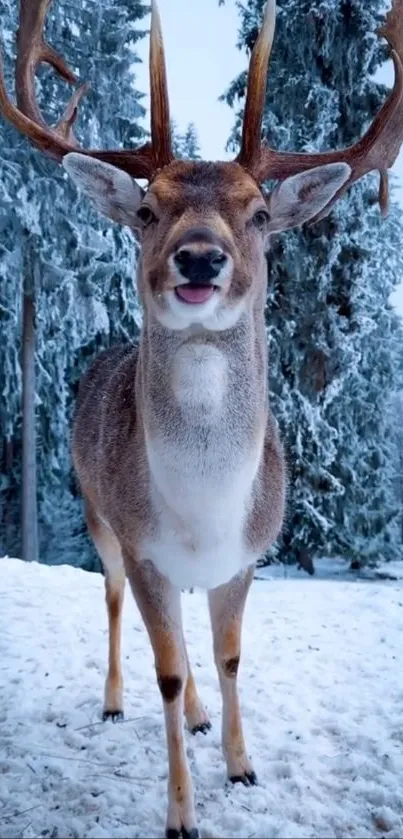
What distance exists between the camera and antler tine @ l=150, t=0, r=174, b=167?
1.89 metres

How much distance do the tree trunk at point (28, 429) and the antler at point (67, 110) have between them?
3869 millimetres

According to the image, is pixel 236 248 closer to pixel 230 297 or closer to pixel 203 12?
pixel 230 297

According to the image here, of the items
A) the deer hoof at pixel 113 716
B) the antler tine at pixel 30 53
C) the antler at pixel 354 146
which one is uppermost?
the antler tine at pixel 30 53

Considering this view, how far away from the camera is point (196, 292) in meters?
1.52

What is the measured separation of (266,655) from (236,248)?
2.24 m

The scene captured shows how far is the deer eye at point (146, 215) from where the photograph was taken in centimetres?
181

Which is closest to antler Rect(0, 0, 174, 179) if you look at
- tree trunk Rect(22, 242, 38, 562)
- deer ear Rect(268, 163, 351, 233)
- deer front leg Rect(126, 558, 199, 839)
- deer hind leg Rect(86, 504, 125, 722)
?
deer ear Rect(268, 163, 351, 233)

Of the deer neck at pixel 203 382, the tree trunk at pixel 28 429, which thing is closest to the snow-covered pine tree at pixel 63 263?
the tree trunk at pixel 28 429

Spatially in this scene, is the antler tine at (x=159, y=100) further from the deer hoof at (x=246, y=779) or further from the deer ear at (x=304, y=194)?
the deer hoof at (x=246, y=779)

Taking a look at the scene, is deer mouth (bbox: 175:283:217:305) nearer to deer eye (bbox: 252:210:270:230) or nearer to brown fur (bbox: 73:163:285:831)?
brown fur (bbox: 73:163:285:831)

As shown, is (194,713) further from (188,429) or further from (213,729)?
(188,429)

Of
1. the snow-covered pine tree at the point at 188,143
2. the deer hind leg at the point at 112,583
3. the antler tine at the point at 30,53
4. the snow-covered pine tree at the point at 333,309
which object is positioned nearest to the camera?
the antler tine at the point at 30,53

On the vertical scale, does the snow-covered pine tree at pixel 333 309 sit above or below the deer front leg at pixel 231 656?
above

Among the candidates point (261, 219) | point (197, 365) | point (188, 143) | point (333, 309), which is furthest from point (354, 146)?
point (333, 309)
